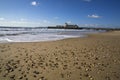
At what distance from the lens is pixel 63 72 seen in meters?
4.80

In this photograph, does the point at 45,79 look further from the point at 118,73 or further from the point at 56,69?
the point at 118,73

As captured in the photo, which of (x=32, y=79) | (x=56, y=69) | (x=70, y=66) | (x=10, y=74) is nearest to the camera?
(x=32, y=79)

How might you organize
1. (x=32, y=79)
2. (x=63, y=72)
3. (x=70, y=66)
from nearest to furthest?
1. (x=32, y=79)
2. (x=63, y=72)
3. (x=70, y=66)

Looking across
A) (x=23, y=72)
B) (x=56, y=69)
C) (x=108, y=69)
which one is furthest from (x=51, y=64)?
(x=108, y=69)

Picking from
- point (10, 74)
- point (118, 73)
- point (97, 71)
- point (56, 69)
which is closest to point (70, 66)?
point (56, 69)

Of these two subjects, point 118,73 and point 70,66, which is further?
Result: point 70,66

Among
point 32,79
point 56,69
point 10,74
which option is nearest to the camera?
point 32,79

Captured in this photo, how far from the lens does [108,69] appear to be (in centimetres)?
521

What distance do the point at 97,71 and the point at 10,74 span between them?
3466mm

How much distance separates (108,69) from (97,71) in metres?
0.63

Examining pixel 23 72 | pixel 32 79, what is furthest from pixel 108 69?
pixel 23 72

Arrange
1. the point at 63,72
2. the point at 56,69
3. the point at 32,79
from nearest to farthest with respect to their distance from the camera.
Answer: the point at 32,79 → the point at 63,72 → the point at 56,69

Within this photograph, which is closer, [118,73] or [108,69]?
[118,73]

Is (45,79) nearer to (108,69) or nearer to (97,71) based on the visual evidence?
(97,71)
